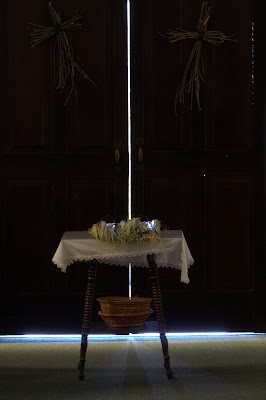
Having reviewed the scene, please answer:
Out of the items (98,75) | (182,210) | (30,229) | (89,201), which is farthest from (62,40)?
(182,210)

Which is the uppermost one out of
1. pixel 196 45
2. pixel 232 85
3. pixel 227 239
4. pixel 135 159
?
pixel 196 45

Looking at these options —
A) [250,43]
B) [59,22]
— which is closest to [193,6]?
[250,43]

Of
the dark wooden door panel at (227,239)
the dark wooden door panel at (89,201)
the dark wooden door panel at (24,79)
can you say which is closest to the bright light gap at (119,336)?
the dark wooden door panel at (227,239)

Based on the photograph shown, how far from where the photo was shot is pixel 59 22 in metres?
4.73

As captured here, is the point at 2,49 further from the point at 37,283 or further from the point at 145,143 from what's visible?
the point at 37,283

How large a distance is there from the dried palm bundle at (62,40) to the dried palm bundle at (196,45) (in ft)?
2.02

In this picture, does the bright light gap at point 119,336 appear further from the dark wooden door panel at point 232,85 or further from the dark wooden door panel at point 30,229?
the dark wooden door panel at point 232,85

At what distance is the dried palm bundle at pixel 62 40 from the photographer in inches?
187

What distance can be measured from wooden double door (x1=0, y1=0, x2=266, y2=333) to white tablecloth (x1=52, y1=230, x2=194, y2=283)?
3.33 ft

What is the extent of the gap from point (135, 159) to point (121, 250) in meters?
1.29

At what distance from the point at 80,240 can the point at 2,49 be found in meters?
1.78

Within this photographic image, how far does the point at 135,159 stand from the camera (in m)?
4.80

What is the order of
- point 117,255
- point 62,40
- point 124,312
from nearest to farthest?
point 117,255 < point 124,312 < point 62,40

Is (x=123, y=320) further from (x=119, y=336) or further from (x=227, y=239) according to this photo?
(x=227, y=239)
